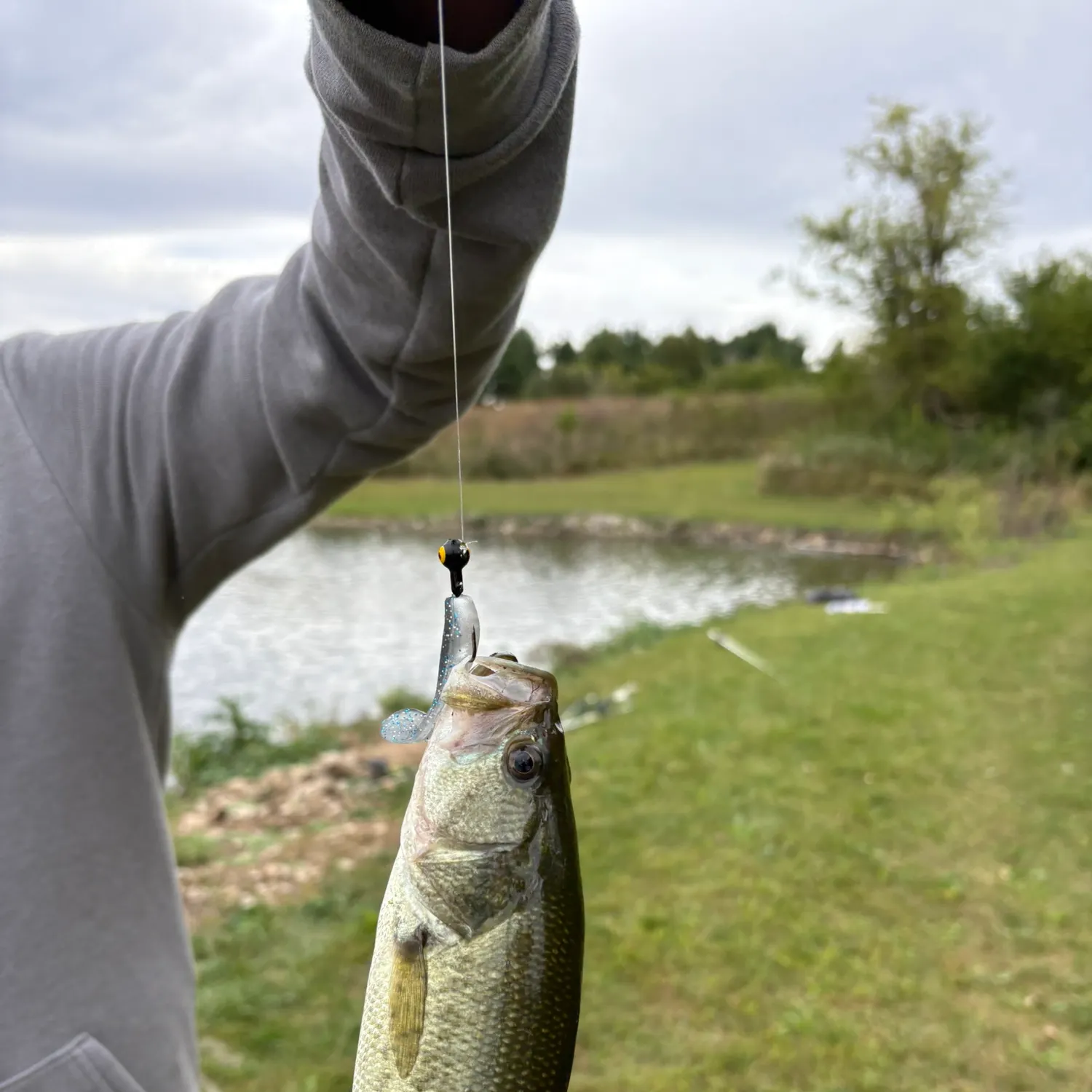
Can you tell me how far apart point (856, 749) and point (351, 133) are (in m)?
5.73

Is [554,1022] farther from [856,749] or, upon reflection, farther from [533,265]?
[856,749]

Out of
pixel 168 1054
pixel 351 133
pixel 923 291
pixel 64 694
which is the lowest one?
pixel 168 1054

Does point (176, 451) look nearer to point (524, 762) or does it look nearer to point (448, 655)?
point (448, 655)

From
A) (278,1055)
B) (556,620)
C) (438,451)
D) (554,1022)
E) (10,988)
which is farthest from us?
(438,451)

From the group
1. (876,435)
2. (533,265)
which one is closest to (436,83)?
(533,265)

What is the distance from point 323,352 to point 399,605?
12.9 m

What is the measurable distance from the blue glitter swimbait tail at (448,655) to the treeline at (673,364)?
72.3 feet

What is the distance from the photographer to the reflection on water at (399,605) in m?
10.4

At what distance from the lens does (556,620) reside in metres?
13.7

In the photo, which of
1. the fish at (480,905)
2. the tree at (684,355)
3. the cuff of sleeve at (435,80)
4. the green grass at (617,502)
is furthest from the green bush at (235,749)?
the tree at (684,355)

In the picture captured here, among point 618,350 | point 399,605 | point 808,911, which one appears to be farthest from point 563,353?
point 808,911

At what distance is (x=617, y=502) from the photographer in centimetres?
2500

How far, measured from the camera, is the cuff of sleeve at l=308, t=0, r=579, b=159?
3.95 ft

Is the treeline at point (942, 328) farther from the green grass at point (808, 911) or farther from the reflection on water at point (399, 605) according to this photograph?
the green grass at point (808, 911)
